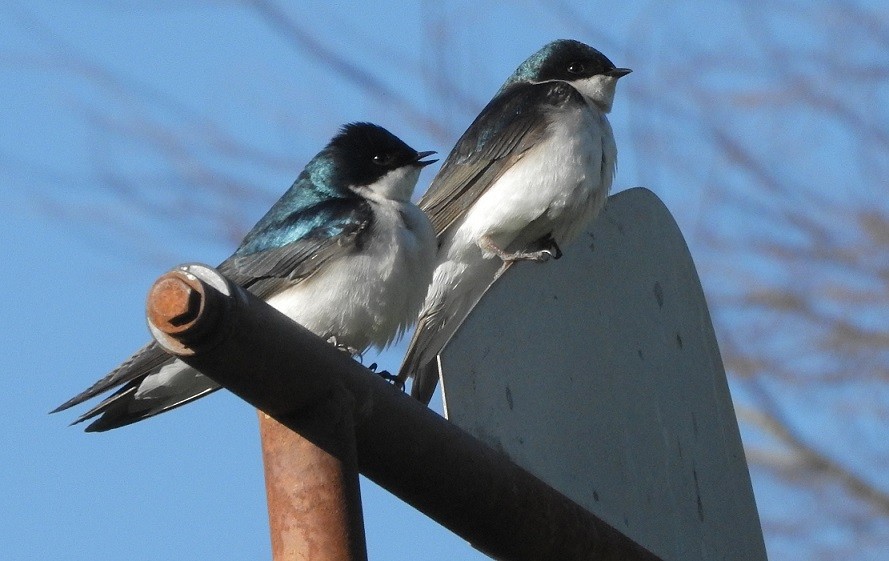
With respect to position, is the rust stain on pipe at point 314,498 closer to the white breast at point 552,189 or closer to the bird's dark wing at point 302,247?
the bird's dark wing at point 302,247

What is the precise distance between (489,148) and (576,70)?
616 mm

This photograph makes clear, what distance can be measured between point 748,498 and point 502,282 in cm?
75

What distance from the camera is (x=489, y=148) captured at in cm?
481

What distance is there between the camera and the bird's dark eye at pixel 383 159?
394 centimetres

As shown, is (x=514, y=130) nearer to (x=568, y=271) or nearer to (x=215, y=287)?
(x=568, y=271)

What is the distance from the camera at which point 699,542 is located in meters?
2.70

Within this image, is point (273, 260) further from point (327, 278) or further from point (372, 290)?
point (372, 290)

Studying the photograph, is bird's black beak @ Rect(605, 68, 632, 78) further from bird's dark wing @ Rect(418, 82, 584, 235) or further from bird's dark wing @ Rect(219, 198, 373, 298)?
bird's dark wing @ Rect(219, 198, 373, 298)

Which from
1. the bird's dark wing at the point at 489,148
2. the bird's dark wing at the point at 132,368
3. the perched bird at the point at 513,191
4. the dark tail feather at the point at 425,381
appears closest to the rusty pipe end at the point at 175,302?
the bird's dark wing at the point at 132,368

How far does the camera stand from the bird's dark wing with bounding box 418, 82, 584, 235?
473 cm

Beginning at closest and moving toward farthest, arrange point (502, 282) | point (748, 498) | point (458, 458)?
1. point (458, 458)
2. point (502, 282)
3. point (748, 498)

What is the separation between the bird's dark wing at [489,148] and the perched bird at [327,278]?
91 cm

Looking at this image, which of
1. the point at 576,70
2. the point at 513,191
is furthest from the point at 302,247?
the point at 576,70

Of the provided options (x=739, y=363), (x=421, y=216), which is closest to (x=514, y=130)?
(x=421, y=216)
